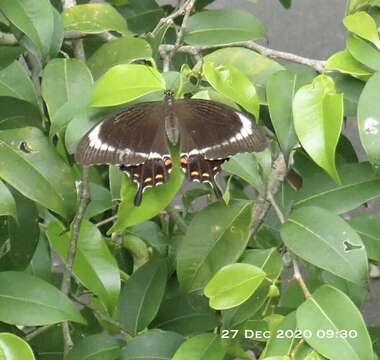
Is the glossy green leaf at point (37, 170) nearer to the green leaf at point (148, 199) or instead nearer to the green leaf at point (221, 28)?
the green leaf at point (148, 199)

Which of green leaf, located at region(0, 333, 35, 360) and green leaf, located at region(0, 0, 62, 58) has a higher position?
green leaf, located at region(0, 0, 62, 58)

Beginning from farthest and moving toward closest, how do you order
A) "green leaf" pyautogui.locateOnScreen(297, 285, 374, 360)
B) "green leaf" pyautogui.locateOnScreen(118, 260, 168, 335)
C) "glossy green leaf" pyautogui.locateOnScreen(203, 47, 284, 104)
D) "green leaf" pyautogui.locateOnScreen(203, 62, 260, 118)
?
"green leaf" pyautogui.locateOnScreen(118, 260, 168, 335) → "glossy green leaf" pyautogui.locateOnScreen(203, 47, 284, 104) → "green leaf" pyautogui.locateOnScreen(203, 62, 260, 118) → "green leaf" pyautogui.locateOnScreen(297, 285, 374, 360)

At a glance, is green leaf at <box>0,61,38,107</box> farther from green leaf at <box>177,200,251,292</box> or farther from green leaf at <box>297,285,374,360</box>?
green leaf at <box>297,285,374,360</box>

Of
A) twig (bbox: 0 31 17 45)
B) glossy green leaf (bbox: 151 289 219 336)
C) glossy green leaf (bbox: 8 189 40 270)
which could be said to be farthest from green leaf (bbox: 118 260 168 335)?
twig (bbox: 0 31 17 45)

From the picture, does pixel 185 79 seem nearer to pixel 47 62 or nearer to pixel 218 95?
pixel 218 95

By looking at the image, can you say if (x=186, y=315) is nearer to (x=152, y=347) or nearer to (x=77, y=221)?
(x=152, y=347)

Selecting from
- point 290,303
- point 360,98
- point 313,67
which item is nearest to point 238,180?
point 290,303
